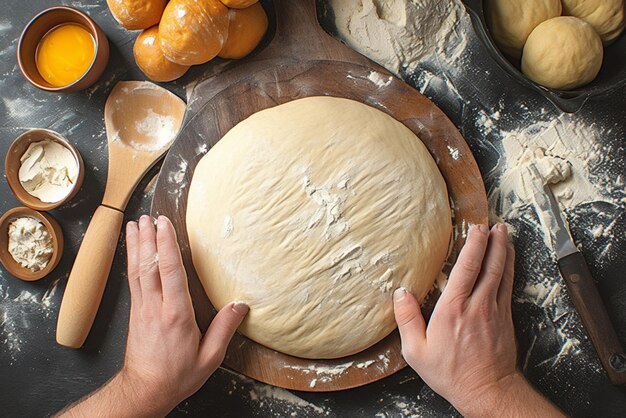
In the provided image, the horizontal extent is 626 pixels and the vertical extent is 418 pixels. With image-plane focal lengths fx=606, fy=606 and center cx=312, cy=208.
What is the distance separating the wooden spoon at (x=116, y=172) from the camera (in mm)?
1379

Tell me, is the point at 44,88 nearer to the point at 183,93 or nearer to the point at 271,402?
the point at 183,93

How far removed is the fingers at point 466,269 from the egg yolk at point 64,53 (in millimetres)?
951

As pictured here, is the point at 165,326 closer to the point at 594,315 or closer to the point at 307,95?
the point at 307,95

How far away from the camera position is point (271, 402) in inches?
55.5

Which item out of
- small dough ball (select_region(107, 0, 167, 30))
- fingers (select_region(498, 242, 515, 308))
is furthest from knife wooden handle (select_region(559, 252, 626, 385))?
small dough ball (select_region(107, 0, 167, 30))

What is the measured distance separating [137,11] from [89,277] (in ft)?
1.95

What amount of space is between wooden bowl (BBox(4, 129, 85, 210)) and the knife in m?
1.05

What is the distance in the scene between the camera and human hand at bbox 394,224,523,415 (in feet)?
4.03

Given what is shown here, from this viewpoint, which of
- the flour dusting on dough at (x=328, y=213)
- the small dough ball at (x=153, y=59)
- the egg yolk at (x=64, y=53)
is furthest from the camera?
the egg yolk at (x=64, y=53)

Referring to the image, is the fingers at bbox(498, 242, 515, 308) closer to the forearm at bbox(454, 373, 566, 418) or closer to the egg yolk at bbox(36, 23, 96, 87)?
the forearm at bbox(454, 373, 566, 418)

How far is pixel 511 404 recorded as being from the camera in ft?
4.08

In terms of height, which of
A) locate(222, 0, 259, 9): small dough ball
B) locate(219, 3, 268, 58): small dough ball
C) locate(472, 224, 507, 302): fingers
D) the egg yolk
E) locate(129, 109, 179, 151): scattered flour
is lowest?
locate(472, 224, 507, 302): fingers

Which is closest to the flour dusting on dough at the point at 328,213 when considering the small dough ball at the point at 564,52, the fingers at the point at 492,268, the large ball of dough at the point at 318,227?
the large ball of dough at the point at 318,227

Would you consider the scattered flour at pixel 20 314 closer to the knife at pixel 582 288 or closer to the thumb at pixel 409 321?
Answer: the thumb at pixel 409 321
